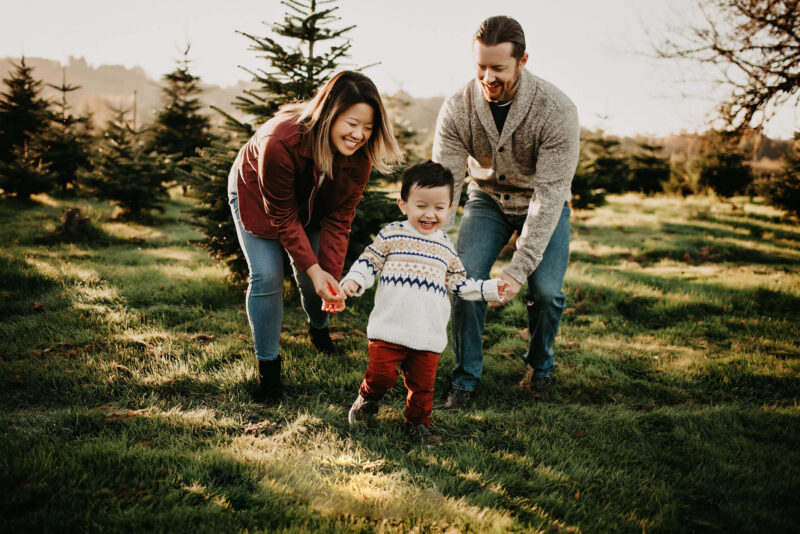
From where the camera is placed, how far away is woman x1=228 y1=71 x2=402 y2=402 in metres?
2.59

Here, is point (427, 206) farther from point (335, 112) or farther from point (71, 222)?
point (71, 222)

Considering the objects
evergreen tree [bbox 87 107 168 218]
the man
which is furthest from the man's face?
evergreen tree [bbox 87 107 168 218]

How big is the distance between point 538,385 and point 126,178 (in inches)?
358

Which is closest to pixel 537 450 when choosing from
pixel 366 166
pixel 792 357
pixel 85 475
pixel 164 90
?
pixel 366 166

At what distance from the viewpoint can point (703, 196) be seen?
1595 centimetres

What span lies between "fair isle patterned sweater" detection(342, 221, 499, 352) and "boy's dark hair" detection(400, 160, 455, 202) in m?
0.26

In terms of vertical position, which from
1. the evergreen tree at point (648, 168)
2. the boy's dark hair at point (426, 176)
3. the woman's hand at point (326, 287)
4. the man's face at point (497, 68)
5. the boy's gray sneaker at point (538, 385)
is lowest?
the boy's gray sneaker at point (538, 385)

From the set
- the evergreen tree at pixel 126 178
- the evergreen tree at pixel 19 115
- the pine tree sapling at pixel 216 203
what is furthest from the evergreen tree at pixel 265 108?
the evergreen tree at pixel 19 115

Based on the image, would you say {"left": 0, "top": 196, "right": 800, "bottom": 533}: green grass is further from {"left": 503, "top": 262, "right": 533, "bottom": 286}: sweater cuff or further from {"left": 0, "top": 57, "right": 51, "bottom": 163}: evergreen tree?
{"left": 0, "top": 57, "right": 51, "bottom": 163}: evergreen tree

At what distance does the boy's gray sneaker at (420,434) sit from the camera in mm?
2631

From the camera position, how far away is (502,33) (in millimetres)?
2637

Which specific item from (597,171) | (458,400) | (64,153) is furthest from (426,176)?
(597,171)

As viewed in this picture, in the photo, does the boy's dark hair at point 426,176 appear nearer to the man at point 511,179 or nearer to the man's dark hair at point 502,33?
the man at point 511,179

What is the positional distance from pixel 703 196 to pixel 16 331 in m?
18.9
